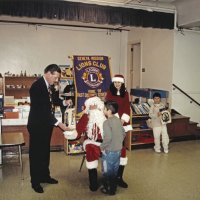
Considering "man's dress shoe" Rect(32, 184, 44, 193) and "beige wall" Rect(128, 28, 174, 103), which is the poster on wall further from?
"man's dress shoe" Rect(32, 184, 44, 193)

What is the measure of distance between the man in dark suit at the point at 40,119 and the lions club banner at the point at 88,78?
1.36m

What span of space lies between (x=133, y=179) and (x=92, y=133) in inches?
39.1

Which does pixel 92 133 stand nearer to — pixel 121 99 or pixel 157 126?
pixel 121 99

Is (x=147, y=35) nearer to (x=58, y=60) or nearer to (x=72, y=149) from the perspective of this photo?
(x=58, y=60)

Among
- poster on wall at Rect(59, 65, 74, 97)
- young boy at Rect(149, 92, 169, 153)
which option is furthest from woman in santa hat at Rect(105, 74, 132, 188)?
poster on wall at Rect(59, 65, 74, 97)

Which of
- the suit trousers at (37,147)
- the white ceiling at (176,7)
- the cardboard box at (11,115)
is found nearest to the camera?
the suit trousers at (37,147)

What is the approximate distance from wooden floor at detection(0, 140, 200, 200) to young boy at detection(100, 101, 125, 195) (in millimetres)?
258

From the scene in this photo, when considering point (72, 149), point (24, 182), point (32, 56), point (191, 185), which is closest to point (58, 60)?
point (32, 56)

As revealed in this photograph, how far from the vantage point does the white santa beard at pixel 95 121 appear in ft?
11.6

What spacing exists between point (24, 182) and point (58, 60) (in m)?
5.25

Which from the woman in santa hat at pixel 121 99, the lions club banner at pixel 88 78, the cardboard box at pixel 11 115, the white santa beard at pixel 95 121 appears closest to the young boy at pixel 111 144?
the white santa beard at pixel 95 121

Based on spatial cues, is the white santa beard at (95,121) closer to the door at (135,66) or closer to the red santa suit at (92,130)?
the red santa suit at (92,130)

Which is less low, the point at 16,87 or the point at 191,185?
the point at 16,87

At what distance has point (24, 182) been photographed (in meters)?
3.78
